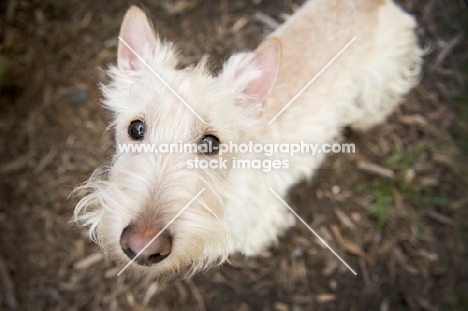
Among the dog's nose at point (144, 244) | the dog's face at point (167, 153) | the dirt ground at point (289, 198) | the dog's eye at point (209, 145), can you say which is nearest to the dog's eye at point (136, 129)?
the dog's face at point (167, 153)

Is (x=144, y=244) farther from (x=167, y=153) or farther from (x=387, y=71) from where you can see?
(x=387, y=71)

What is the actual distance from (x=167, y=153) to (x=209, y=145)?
0.23m

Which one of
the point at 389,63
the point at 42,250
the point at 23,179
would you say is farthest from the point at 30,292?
the point at 389,63

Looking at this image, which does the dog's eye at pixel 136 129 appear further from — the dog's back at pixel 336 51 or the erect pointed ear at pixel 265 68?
the dog's back at pixel 336 51

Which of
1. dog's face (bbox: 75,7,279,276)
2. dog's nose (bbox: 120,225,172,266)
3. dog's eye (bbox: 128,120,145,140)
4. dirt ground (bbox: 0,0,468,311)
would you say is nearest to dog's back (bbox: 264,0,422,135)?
dog's face (bbox: 75,7,279,276)

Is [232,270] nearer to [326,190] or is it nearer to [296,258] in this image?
[296,258]

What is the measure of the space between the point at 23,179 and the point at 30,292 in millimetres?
982

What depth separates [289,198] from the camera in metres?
3.20

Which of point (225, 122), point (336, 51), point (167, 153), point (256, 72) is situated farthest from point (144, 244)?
point (336, 51)

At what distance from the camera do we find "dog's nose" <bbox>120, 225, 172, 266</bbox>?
150 cm

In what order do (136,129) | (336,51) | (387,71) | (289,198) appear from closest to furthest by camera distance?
(136,129)
(336,51)
(387,71)
(289,198)

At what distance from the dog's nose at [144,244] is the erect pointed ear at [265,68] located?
0.98 meters

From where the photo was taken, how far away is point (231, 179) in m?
2.19

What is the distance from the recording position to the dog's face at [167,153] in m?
1.62
